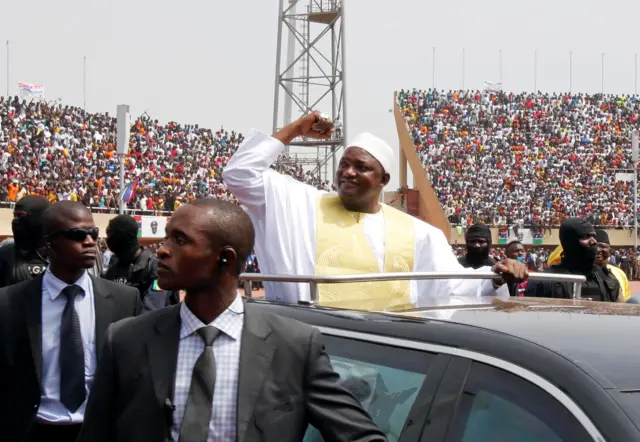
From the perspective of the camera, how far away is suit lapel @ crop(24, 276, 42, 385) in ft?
12.5

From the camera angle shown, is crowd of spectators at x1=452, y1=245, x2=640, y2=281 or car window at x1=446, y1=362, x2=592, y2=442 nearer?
car window at x1=446, y1=362, x2=592, y2=442

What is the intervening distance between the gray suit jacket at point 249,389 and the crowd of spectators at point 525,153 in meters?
41.8

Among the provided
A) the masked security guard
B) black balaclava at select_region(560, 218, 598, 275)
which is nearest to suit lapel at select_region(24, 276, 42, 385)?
the masked security guard

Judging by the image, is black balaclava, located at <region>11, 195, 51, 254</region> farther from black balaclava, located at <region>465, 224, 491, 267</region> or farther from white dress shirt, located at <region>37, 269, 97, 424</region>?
black balaclava, located at <region>465, 224, 491, 267</region>

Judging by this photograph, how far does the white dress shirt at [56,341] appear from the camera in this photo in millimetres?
3797

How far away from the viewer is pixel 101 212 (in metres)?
31.7

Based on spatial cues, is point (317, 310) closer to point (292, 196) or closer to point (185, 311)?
point (185, 311)

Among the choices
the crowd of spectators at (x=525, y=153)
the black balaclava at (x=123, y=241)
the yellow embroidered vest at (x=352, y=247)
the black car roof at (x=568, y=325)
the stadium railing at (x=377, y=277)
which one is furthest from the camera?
the crowd of spectators at (x=525, y=153)

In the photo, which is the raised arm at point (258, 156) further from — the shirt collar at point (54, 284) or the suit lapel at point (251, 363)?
the suit lapel at point (251, 363)

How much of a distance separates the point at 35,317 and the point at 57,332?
0.33 feet

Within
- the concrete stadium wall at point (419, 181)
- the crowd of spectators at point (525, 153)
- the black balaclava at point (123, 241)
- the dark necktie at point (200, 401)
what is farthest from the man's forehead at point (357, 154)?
the crowd of spectators at point (525, 153)

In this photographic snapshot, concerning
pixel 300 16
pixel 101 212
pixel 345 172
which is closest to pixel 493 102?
pixel 300 16

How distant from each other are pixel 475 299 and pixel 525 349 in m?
1.18

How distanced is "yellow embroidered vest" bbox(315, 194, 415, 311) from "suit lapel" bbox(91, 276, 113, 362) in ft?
2.89
